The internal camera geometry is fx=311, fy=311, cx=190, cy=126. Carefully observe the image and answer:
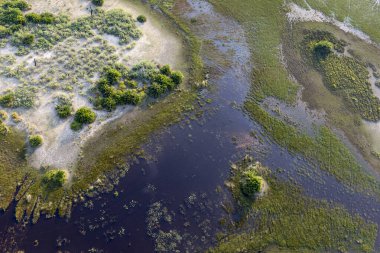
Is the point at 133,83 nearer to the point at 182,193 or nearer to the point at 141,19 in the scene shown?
the point at 141,19

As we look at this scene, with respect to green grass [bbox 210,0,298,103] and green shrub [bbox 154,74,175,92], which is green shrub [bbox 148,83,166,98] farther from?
green grass [bbox 210,0,298,103]

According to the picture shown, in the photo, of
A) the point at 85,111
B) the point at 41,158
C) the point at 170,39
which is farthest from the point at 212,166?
the point at 170,39

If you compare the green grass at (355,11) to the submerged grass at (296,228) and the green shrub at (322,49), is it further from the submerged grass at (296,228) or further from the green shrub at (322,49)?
the submerged grass at (296,228)

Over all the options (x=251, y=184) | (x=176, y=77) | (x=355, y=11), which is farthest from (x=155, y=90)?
(x=355, y=11)

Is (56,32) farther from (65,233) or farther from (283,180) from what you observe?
(283,180)

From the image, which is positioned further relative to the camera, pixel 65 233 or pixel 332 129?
pixel 332 129

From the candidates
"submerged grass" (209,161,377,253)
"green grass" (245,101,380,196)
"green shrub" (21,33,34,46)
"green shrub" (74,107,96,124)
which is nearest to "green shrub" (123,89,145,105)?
"green shrub" (74,107,96,124)
